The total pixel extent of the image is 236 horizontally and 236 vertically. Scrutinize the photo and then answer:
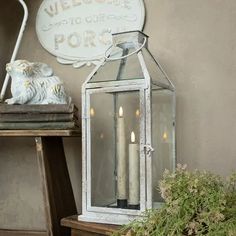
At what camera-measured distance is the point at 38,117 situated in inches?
43.3

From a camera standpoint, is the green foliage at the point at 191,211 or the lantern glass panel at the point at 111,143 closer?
the green foliage at the point at 191,211

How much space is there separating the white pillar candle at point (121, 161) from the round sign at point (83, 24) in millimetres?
299

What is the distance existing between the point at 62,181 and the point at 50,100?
0.24 m

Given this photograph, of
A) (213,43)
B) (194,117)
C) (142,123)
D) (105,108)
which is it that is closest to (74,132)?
(105,108)

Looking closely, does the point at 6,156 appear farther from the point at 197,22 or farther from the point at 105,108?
the point at 197,22

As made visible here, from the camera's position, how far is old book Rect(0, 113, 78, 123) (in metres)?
1.09

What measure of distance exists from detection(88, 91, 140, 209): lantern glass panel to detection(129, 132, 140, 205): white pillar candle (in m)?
0.01

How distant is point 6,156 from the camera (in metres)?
1.33

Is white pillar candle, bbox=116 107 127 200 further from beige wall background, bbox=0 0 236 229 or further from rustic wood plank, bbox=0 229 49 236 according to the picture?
rustic wood plank, bbox=0 229 49 236

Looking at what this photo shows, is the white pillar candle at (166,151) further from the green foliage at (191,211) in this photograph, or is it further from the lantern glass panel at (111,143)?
the green foliage at (191,211)

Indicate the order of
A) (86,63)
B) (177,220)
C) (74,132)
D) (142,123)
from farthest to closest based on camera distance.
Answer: (86,63)
(74,132)
(142,123)
(177,220)

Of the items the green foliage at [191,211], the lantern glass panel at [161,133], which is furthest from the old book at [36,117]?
the green foliage at [191,211]

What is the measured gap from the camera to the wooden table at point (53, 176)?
1086 mm

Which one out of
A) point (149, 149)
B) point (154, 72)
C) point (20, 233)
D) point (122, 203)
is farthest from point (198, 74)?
point (20, 233)
